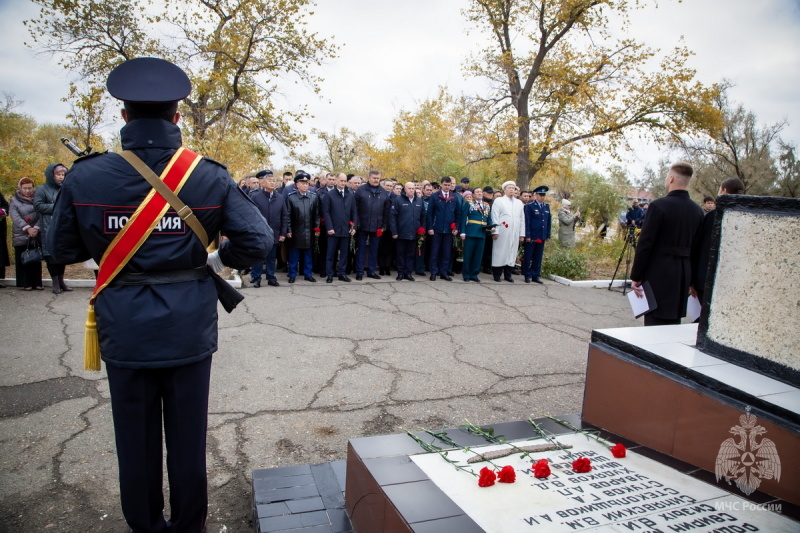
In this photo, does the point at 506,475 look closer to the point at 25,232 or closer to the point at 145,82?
the point at 145,82

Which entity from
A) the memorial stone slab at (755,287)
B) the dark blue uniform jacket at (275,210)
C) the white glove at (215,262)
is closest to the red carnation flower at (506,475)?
the memorial stone slab at (755,287)

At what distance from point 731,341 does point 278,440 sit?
2.72 meters

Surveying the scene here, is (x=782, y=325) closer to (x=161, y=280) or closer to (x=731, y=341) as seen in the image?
(x=731, y=341)

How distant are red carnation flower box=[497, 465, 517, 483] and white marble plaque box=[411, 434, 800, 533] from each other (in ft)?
0.08

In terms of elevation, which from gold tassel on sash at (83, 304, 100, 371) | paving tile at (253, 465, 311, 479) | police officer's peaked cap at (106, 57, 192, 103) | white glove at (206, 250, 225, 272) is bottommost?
paving tile at (253, 465, 311, 479)

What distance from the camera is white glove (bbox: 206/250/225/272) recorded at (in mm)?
2271

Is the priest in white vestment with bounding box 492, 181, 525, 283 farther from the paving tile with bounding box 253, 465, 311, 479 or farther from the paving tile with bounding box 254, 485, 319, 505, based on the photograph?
the paving tile with bounding box 254, 485, 319, 505

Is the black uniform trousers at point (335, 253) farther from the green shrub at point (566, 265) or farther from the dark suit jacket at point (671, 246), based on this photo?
the dark suit jacket at point (671, 246)

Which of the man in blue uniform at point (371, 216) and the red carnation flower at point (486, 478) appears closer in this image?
the red carnation flower at point (486, 478)

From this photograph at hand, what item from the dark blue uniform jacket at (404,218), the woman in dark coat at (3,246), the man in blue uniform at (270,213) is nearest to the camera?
the woman in dark coat at (3,246)

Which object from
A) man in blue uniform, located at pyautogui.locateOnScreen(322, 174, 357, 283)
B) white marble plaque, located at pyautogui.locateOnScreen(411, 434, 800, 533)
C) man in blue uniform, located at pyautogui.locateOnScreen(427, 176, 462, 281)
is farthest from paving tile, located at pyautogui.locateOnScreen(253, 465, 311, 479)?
man in blue uniform, located at pyautogui.locateOnScreen(427, 176, 462, 281)

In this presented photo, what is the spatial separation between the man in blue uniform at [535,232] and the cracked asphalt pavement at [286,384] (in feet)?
8.82

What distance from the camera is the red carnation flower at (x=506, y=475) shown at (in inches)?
75.2

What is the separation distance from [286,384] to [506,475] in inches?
110
